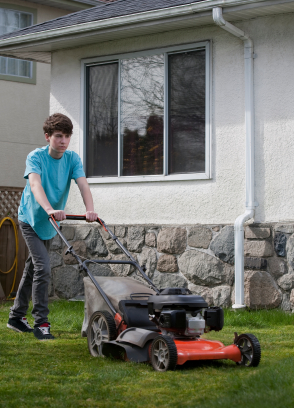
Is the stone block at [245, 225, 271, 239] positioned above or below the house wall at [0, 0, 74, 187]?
below

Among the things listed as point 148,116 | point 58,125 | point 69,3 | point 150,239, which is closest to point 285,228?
point 150,239

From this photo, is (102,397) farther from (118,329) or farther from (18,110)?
(18,110)

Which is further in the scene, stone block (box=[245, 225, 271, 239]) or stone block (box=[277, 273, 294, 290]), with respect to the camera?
stone block (box=[245, 225, 271, 239])

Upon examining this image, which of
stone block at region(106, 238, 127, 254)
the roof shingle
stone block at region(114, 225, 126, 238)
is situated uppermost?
the roof shingle

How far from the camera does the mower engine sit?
394cm

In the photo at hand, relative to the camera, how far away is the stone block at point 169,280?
24.5ft

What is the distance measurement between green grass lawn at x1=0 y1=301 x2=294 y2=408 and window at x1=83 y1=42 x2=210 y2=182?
9.93ft

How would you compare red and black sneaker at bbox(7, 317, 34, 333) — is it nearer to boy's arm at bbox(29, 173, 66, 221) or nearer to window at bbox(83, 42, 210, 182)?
boy's arm at bbox(29, 173, 66, 221)

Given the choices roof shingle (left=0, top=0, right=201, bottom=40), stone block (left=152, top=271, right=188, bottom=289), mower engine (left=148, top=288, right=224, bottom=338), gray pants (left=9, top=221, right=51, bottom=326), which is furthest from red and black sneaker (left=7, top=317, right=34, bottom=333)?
roof shingle (left=0, top=0, right=201, bottom=40)

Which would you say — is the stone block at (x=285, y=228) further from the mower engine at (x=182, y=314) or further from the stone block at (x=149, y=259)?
the mower engine at (x=182, y=314)

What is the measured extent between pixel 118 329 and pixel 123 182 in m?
3.82

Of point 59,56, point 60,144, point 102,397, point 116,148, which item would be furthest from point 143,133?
point 102,397

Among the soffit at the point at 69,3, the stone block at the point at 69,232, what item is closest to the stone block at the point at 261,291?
the stone block at the point at 69,232

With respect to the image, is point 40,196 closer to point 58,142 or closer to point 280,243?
point 58,142
